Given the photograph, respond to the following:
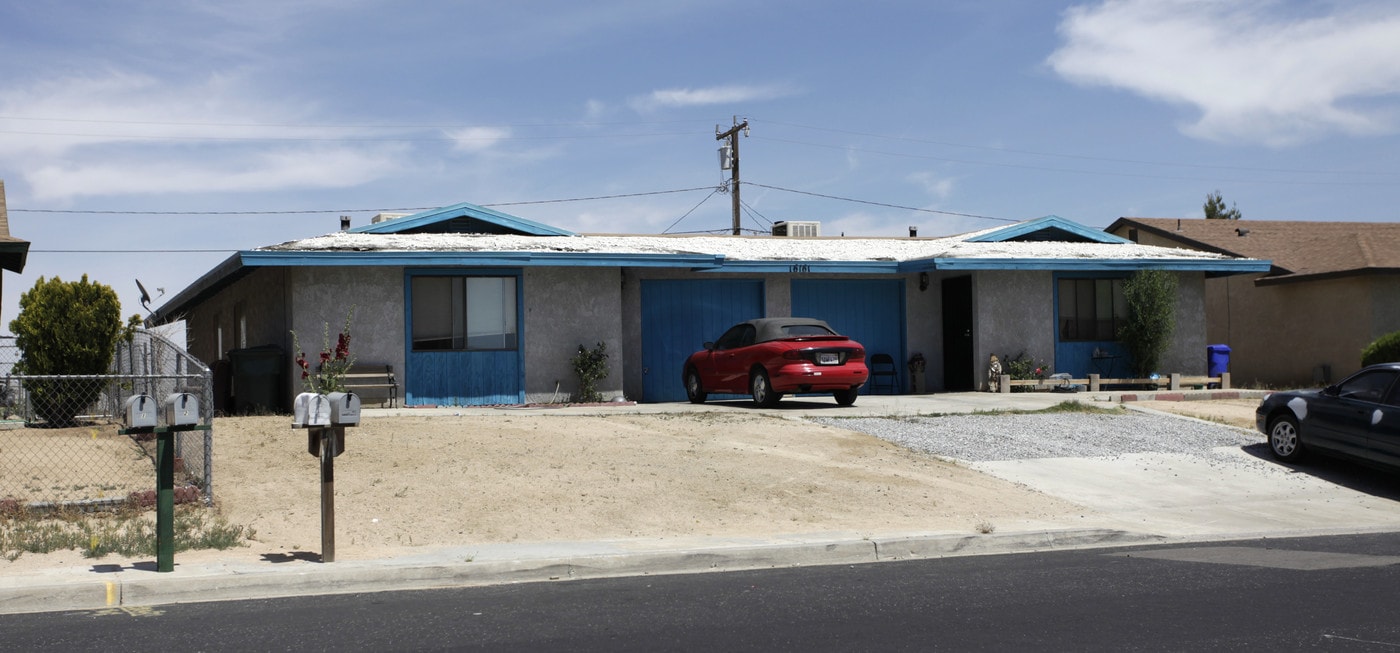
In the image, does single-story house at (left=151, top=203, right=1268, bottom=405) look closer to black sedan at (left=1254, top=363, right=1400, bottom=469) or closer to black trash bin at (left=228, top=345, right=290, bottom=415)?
black trash bin at (left=228, top=345, right=290, bottom=415)

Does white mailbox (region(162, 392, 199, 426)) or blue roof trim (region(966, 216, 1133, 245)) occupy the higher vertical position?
blue roof trim (region(966, 216, 1133, 245))

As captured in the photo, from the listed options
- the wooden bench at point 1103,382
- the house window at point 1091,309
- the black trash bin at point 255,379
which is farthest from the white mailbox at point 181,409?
the house window at point 1091,309

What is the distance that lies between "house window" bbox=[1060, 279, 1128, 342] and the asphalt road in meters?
14.9

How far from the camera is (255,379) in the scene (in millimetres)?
17984

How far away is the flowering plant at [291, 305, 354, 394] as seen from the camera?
14172 mm

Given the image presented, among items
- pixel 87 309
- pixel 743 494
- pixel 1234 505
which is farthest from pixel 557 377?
pixel 1234 505

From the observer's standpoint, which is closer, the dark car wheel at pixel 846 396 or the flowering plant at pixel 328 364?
the flowering plant at pixel 328 364

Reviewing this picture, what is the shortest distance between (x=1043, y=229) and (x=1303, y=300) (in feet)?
24.6

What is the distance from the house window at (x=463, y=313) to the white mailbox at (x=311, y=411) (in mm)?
10983

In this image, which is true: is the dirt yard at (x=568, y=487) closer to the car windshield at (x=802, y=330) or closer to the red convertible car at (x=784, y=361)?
the red convertible car at (x=784, y=361)

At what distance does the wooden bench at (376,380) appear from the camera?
18828 mm

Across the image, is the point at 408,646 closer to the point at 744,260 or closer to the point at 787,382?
the point at 787,382

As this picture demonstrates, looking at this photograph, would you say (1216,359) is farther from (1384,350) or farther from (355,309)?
(355,309)

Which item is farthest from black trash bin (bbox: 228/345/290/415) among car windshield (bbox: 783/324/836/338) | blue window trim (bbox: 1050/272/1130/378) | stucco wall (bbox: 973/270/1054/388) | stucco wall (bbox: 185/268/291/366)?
blue window trim (bbox: 1050/272/1130/378)
